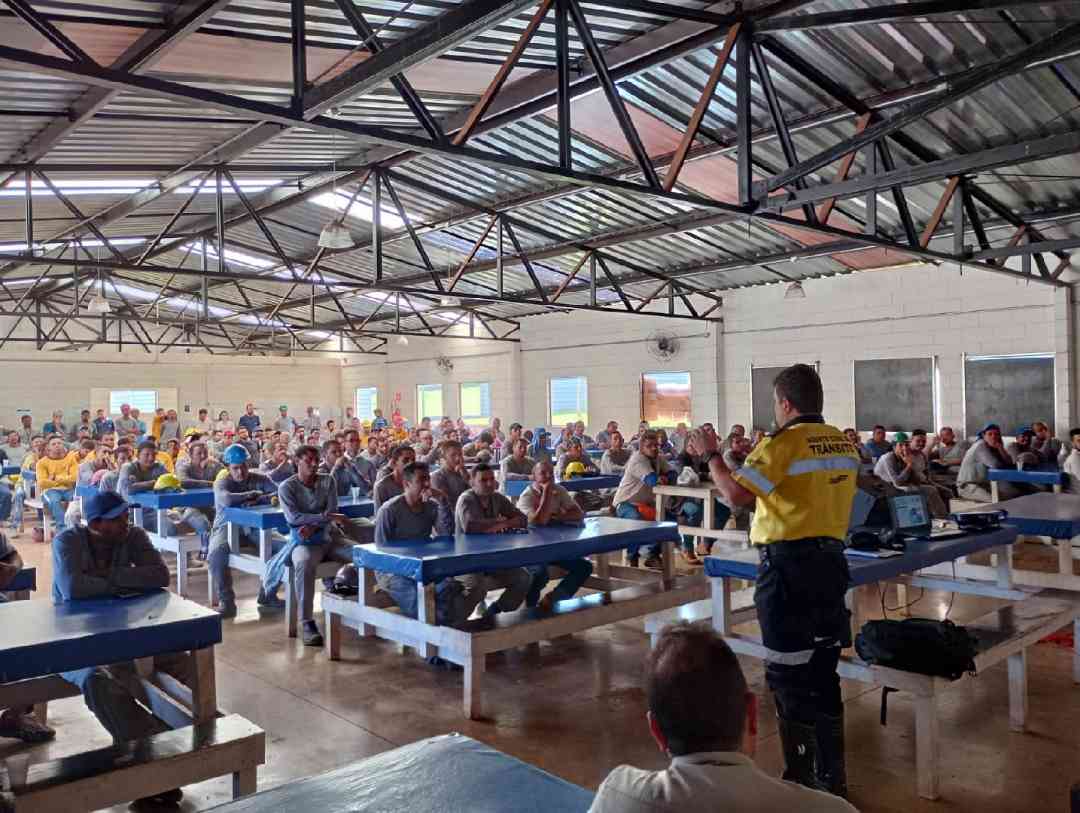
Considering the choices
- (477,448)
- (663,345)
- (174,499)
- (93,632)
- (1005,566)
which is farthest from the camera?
(663,345)

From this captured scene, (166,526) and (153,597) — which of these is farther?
(166,526)

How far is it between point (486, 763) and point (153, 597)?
1971 millimetres

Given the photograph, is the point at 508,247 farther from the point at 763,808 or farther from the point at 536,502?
the point at 763,808

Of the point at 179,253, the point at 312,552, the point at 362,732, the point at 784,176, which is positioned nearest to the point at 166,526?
the point at 312,552

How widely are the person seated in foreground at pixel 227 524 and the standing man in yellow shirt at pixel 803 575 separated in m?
4.40

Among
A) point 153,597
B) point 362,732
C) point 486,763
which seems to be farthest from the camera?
point 362,732

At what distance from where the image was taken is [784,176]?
591 cm

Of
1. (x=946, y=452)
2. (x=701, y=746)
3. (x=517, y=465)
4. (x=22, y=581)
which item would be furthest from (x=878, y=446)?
(x=701, y=746)

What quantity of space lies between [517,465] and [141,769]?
22.7 ft

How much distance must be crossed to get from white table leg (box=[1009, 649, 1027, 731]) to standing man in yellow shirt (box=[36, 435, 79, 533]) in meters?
9.33

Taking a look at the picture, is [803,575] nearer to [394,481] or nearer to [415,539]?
[415,539]

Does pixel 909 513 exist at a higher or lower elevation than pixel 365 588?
higher

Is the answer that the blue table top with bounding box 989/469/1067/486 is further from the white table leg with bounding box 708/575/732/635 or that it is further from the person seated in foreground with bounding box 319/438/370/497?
the person seated in foreground with bounding box 319/438/370/497

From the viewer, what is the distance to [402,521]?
5.11 metres
